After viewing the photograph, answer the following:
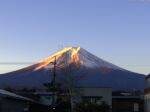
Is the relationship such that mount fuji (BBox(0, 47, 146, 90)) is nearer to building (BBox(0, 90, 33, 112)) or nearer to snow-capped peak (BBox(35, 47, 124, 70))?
snow-capped peak (BBox(35, 47, 124, 70))

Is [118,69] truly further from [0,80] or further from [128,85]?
[0,80]

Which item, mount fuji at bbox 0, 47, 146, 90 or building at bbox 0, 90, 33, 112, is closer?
building at bbox 0, 90, 33, 112

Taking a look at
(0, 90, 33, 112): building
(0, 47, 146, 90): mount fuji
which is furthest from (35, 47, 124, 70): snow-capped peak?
(0, 90, 33, 112): building

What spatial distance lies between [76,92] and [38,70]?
63988 millimetres

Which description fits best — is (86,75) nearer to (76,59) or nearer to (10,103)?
(76,59)

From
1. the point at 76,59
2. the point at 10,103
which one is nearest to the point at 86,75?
the point at 76,59

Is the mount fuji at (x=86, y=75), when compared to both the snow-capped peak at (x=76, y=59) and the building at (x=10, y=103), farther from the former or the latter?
the building at (x=10, y=103)

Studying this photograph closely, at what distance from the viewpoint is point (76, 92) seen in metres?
85.6

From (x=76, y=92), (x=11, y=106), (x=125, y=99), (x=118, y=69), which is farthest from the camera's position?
(x=118, y=69)

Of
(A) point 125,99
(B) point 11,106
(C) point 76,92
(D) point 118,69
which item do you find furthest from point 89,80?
(B) point 11,106

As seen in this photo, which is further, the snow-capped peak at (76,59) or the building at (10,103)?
the snow-capped peak at (76,59)

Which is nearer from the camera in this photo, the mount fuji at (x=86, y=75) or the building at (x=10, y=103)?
the building at (x=10, y=103)

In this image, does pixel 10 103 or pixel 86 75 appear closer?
pixel 10 103

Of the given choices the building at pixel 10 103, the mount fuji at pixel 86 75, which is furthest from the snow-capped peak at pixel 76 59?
the building at pixel 10 103
